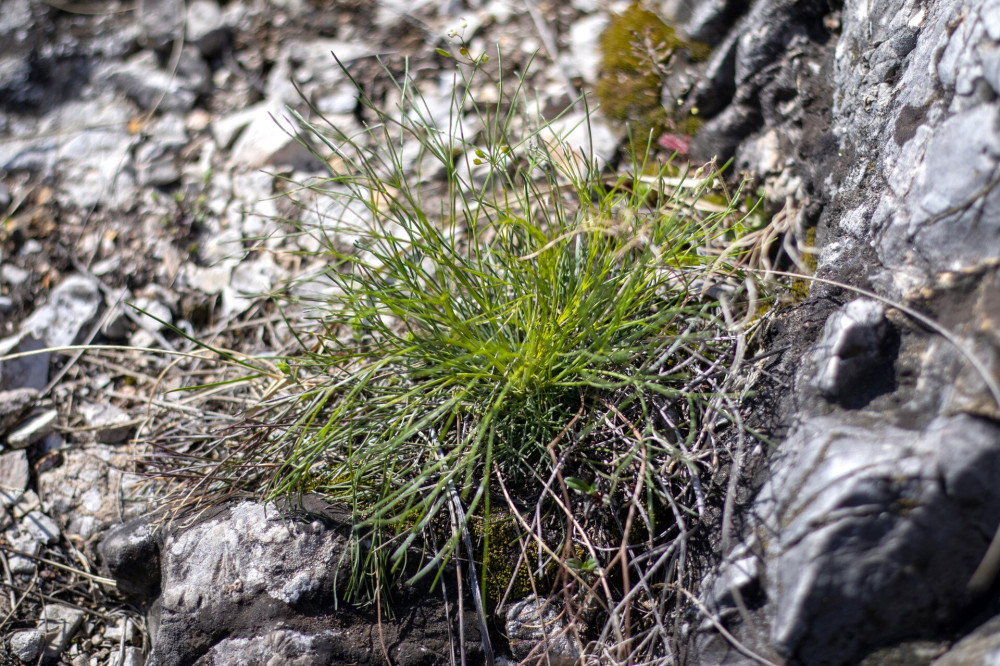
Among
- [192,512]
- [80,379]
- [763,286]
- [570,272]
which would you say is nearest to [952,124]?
[763,286]

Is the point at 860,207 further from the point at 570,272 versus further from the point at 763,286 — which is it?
the point at 570,272

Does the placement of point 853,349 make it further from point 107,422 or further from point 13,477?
point 13,477

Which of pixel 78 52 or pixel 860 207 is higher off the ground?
pixel 78 52

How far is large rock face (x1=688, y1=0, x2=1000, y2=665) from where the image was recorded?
1.26 m

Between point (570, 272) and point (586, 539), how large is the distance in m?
0.71

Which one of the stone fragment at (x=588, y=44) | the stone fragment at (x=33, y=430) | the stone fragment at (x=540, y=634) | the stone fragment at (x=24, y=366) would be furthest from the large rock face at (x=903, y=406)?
the stone fragment at (x=24, y=366)

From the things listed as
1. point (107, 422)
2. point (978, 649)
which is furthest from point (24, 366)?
point (978, 649)

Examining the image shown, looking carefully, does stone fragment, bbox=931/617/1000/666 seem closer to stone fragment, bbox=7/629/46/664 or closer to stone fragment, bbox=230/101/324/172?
stone fragment, bbox=7/629/46/664

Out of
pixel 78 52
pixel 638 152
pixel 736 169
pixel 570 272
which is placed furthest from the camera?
pixel 78 52

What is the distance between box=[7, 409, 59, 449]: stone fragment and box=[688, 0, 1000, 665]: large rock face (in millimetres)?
2312

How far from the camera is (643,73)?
107 inches

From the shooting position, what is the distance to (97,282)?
2730 mm

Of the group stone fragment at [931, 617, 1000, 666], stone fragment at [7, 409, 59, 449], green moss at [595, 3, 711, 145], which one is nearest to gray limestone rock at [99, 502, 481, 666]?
stone fragment at [7, 409, 59, 449]

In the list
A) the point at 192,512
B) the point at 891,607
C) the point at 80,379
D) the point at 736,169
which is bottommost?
the point at 891,607
